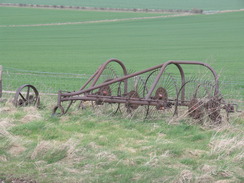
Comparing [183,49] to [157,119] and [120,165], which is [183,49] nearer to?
[157,119]

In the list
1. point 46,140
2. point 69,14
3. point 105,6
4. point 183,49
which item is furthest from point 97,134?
point 105,6

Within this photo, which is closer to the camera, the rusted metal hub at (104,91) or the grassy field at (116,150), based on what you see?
the grassy field at (116,150)

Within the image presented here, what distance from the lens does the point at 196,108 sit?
9391mm

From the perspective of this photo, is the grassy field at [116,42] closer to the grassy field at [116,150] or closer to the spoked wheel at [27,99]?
the spoked wheel at [27,99]

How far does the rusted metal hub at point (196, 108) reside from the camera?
943cm

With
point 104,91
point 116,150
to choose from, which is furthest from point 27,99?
point 116,150

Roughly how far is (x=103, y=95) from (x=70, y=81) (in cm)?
950

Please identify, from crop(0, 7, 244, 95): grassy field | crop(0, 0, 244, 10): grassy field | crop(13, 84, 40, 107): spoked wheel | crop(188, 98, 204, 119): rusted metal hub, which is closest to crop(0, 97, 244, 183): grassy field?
crop(188, 98, 204, 119): rusted metal hub

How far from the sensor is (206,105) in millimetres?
9477

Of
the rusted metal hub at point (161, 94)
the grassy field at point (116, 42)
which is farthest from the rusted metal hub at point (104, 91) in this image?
the grassy field at point (116, 42)

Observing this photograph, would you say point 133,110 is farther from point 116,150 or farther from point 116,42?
point 116,42

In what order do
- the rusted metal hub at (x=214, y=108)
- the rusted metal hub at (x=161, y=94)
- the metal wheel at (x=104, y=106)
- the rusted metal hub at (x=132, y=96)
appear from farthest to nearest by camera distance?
the metal wheel at (x=104, y=106) < the rusted metal hub at (x=132, y=96) < the rusted metal hub at (x=161, y=94) < the rusted metal hub at (x=214, y=108)

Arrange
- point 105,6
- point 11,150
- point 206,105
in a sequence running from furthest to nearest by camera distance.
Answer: point 105,6 → point 206,105 → point 11,150

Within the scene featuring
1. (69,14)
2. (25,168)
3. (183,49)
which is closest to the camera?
(25,168)
